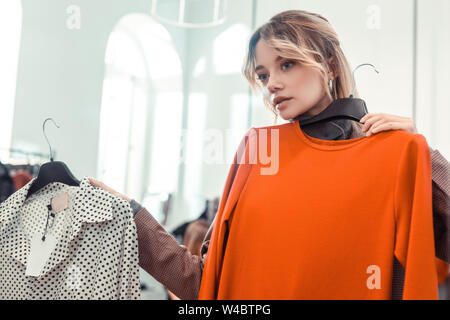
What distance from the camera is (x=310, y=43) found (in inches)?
34.9

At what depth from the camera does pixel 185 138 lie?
2328 millimetres

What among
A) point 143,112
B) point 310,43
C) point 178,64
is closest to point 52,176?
point 310,43

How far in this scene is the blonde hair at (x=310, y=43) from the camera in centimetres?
86

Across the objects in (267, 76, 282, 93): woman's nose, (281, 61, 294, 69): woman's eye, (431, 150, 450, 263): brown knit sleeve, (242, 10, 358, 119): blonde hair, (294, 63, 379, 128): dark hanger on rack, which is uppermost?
(242, 10, 358, 119): blonde hair

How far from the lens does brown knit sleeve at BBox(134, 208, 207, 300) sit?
887 mm

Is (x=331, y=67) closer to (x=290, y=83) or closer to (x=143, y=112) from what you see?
(x=290, y=83)

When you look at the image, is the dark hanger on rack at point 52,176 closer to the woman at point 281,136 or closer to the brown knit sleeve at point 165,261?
the woman at point 281,136

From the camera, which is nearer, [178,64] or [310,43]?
[310,43]

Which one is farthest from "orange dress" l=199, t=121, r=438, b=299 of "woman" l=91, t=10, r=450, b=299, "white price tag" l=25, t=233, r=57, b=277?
"white price tag" l=25, t=233, r=57, b=277

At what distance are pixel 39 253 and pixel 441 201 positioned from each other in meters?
0.88

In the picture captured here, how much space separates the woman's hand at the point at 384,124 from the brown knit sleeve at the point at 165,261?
51cm

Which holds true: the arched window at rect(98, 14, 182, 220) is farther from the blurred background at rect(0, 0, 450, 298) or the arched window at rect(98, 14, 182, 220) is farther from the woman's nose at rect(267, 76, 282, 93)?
the woman's nose at rect(267, 76, 282, 93)

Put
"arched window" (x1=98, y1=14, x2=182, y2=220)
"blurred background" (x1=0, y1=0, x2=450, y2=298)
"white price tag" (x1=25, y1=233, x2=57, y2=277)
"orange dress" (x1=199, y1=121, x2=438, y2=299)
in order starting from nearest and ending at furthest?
1. "orange dress" (x1=199, y1=121, x2=438, y2=299)
2. "white price tag" (x1=25, y1=233, x2=57, y2=277)
3. "blurred background" (x1=0, y1=0, x2=450, y2=298)
4. "arched window" (x1=98, y1=14, x2=182, y2=220)

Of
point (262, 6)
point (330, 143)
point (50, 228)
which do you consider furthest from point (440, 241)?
point (262, 6)
